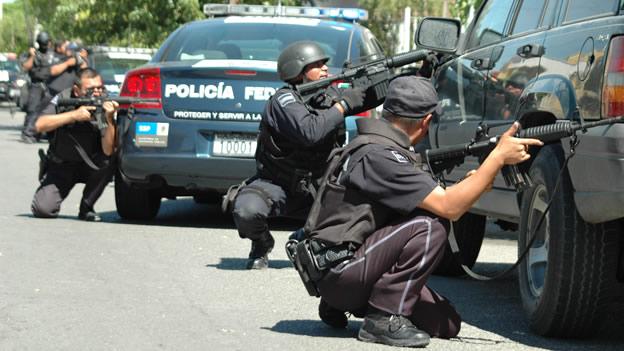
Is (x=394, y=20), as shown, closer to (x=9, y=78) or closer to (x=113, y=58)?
(x=9, y=78)

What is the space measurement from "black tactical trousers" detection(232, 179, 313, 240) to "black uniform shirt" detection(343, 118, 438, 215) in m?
2.42

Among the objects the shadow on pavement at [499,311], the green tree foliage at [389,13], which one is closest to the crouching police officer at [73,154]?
the shadow on pavement at [499,311]

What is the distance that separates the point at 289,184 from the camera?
8.36 metres

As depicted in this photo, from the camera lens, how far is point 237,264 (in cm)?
858

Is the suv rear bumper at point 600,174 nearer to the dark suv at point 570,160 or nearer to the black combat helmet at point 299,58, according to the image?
the dark suv at point 570,160

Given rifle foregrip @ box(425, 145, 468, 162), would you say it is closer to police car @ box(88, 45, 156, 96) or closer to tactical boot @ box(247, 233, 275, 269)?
tactical boot @ box(247, 233, 275, 269)

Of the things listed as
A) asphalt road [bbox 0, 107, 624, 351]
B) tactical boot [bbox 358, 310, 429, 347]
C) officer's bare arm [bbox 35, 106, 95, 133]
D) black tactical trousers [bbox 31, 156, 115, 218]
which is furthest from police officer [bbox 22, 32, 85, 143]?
tactical boot [bbox 358, 310, 429, 347]

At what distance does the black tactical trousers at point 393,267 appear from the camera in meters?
5.71

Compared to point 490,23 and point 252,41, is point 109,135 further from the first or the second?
point 490,23

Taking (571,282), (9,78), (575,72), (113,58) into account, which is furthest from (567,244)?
(9,78)

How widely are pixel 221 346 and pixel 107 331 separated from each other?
600 millimetres

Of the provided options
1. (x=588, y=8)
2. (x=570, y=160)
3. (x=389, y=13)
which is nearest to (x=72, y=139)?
(x=588, y=8)

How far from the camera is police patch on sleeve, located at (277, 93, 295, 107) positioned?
802 cm

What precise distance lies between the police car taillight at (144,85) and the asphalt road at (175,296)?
1015 mm
